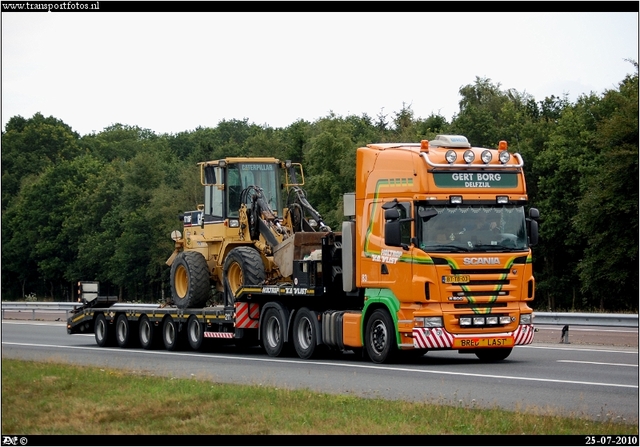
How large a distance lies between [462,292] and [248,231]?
7963 mm

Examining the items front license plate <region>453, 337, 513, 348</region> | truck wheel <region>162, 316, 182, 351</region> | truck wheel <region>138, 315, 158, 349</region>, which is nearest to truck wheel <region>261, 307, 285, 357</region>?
truck wheel <region>162, 316, 182, 351</region>

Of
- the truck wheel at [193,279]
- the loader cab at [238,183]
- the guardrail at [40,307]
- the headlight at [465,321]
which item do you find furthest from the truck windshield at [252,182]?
the guardrail at [40,307]

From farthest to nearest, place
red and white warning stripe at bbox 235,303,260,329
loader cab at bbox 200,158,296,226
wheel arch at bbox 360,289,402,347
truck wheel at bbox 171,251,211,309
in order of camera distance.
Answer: truck wheel at bbox 171,251,211,309, loader cab at bbox 200,158,296,226, red and white warning stripe at bbox 235,303,260,329, wheel arch at bbox 360,289,402,347

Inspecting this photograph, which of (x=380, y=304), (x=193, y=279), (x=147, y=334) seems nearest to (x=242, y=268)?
(x=193, y=279)

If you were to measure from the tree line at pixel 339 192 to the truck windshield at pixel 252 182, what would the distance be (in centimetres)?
601

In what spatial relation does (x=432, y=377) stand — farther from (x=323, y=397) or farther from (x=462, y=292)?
(x=323, y=397)

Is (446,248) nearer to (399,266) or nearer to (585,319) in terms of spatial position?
(399,266)

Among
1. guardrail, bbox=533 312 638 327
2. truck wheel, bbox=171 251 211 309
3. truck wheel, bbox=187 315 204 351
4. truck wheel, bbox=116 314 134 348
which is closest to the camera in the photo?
guardrail, bbox=533 312 638 327

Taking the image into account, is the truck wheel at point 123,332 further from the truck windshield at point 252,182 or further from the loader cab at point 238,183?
the truck windshield at point 252,182

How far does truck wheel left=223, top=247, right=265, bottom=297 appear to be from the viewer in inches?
951

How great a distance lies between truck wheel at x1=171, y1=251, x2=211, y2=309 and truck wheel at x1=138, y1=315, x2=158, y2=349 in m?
0.88

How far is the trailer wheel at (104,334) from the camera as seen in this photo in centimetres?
2862

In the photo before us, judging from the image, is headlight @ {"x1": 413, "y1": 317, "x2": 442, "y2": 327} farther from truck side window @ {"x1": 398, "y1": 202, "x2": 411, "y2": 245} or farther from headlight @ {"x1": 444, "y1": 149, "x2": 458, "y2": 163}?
headlight @ {"x1": 444, "y1": 149, "x2": 458, "y2": 163}

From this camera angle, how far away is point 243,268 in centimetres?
2428
